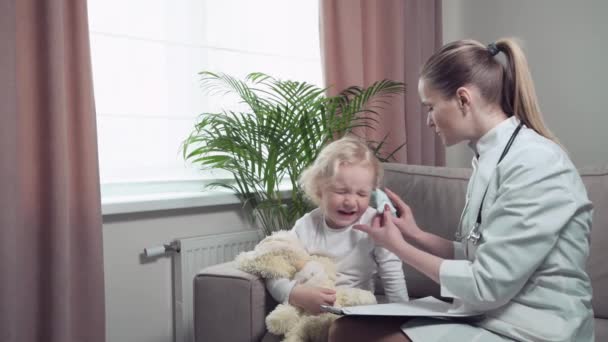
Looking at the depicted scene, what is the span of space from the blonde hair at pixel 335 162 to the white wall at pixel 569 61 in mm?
1730

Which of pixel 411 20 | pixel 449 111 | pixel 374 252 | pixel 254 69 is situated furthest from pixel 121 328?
pixel 411 20

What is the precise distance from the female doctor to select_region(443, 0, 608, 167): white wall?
187 centimetres

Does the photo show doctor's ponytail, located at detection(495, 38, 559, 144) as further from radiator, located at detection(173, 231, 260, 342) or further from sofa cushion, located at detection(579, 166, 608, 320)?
radiator, located at detection(173, 231, 260, 342)

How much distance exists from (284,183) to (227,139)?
632mm

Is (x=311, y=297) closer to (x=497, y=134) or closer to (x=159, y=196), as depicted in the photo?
(x=497, y=134)

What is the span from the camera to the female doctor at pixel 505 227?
1.21 metres

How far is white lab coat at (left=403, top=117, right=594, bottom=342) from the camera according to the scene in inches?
47.4

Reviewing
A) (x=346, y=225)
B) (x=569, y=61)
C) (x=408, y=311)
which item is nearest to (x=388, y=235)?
(x=408, y=311)

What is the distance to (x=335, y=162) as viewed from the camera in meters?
1.79

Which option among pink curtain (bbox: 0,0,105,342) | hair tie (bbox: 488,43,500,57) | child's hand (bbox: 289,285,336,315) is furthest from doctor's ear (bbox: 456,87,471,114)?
pink curtain (bbox: 0,0,105,342)

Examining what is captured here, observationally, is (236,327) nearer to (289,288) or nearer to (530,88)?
(289,288)

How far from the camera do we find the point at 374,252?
1831 mm

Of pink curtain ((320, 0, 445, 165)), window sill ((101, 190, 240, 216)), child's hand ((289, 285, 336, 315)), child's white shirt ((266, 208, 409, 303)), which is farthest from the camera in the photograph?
pink curtain ((320, 0, 445, 165))

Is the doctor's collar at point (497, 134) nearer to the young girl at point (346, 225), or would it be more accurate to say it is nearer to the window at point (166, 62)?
the young girl at point (346, 225)
